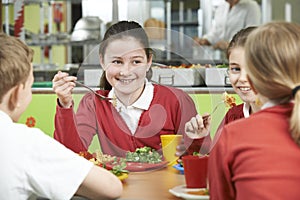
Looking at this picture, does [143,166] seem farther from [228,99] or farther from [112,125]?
[228,99]

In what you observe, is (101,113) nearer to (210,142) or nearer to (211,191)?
(210,142)

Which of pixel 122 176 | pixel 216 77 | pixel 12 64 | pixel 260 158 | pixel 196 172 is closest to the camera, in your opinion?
pixel 260 158

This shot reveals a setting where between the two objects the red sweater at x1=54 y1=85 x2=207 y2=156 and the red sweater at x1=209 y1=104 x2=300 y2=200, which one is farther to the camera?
the red sweater at x1=54 y1=85 x2=207 y2=156

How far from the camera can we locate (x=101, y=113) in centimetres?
181

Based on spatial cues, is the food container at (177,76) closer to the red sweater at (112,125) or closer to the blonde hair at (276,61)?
the red sweater at (112,125)

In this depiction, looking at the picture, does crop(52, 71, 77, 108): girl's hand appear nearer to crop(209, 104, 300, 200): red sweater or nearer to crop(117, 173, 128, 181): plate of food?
crop(117, 173, 128, 181): plate of food

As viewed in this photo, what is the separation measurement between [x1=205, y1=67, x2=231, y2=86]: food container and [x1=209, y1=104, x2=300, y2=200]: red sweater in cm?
51

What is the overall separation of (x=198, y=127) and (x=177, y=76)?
0.70ft

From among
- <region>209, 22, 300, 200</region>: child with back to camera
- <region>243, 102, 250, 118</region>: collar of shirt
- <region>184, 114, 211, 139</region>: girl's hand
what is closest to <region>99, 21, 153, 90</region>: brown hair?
<region>184, 114, 211, 139</region>: girl's hand

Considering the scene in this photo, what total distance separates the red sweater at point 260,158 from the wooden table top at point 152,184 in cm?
22

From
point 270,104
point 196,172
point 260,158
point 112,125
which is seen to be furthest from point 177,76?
point 260,158

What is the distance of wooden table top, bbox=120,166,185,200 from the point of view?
1428 millimetres

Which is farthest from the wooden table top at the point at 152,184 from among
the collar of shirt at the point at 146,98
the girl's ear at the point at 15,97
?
the girl's ear at the point at 15,97

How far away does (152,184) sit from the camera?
61.3 inches
